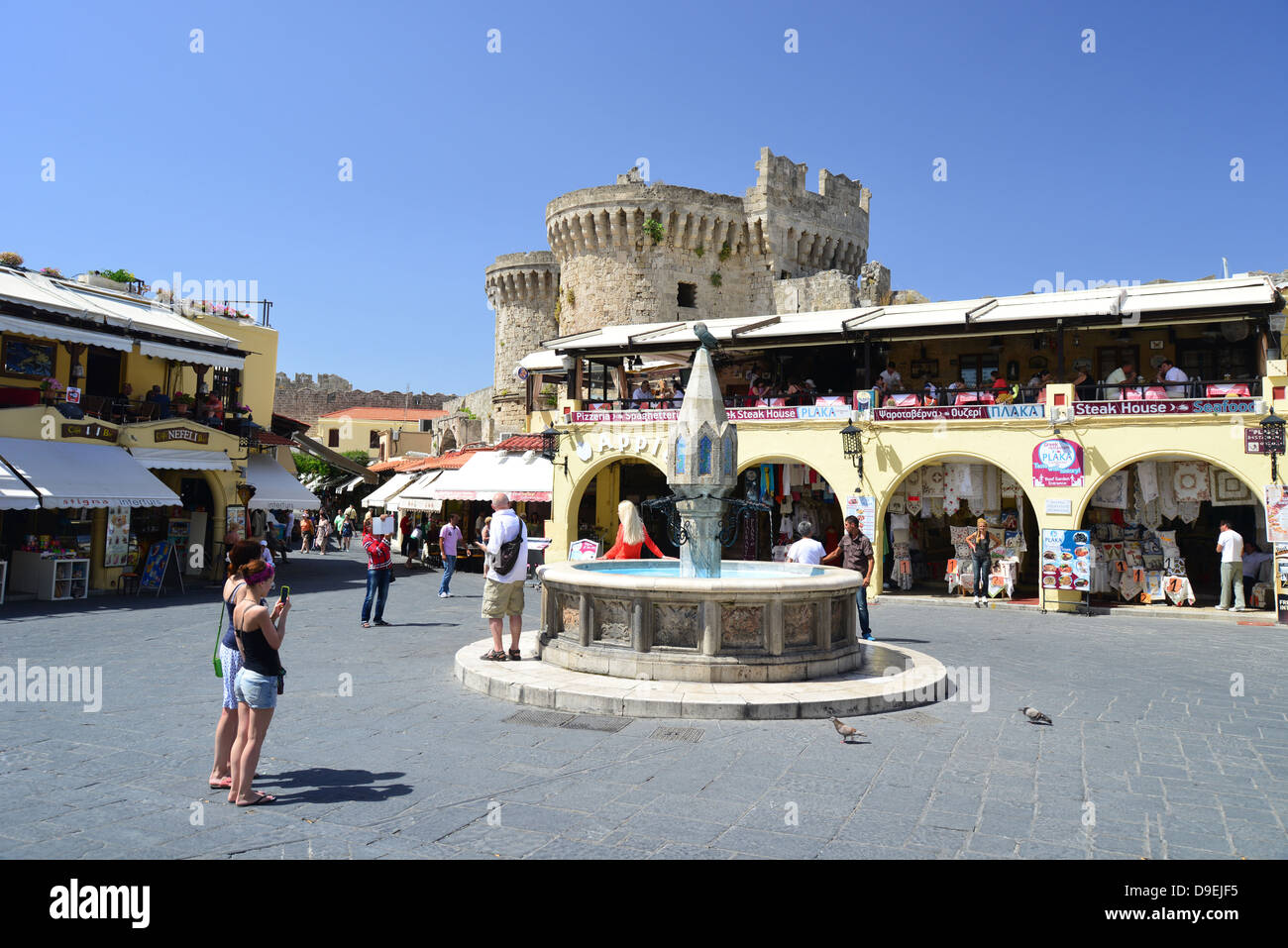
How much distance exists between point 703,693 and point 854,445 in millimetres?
12059

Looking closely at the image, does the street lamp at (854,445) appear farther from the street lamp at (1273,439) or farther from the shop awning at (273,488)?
the shop awning at (273,488)

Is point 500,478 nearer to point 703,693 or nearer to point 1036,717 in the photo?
point 703,693

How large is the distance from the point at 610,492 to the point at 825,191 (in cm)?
2142

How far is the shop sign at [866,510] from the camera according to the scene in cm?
1819

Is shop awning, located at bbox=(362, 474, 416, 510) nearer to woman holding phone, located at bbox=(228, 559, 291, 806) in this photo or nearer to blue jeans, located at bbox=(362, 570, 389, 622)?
blue jeans, located at bbox=(362, 570, 389, 622)

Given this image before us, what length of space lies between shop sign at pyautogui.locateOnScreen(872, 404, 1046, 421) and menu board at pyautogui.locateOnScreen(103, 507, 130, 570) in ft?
51.4

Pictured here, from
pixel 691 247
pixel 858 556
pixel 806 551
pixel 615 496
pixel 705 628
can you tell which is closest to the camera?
pixel 705 628

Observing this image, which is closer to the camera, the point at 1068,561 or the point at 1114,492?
the point at 1068,561

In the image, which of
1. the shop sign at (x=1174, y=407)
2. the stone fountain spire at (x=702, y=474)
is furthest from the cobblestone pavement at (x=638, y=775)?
the shop sign at (x=1174, y=407)

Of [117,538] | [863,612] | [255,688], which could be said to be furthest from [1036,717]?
[117,538]

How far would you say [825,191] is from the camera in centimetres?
3816

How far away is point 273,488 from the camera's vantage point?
2231cm

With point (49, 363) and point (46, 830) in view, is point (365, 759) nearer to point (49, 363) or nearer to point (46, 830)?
point (46, 830)
